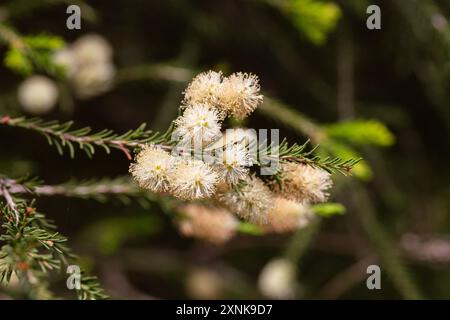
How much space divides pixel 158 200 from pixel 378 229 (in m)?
0.90

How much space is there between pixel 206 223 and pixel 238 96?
59 cm

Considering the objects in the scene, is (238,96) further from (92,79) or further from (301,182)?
(92,79)

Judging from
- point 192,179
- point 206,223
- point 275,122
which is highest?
point 275,122

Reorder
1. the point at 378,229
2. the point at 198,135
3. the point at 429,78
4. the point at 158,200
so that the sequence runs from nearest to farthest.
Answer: the point at 198,135 → the point at 158,200 → the point at 378,229 → the point at 429,78

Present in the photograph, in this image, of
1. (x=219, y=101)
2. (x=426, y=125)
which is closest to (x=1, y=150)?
(x=219, y=101)

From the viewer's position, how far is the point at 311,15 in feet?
5.30

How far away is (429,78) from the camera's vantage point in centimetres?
207

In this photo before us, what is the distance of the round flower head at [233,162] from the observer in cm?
89

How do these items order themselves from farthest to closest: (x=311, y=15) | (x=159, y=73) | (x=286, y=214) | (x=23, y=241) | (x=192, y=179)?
(x=159, y=73), (x=311, y=15), (x=286, y=214), (x=23, y=241), (x=192, y=179)

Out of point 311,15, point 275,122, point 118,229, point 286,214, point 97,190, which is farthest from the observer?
point 118,229

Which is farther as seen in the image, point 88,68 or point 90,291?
point 88,68

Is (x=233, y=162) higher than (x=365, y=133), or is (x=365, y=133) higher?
(x=365, y=133)

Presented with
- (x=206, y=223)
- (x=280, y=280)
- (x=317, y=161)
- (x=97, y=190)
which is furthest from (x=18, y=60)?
(x=280, y=280)
